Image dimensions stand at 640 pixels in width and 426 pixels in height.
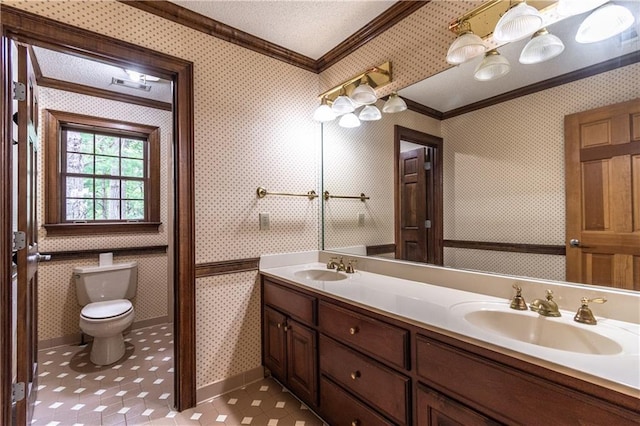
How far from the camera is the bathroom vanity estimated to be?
76 cm

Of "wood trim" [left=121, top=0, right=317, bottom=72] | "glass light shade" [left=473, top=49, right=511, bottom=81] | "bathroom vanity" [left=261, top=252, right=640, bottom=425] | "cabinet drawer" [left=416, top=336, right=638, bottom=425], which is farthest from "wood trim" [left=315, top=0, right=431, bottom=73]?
"cabinet drawer" [left=416, top=336, right=638, bottom=425]

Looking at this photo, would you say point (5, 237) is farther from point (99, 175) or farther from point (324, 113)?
point (324, 113)

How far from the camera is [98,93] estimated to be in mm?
2771

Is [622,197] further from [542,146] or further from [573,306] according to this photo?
[573,306]

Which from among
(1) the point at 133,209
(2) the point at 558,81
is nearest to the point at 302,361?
(2) the point at 558,81

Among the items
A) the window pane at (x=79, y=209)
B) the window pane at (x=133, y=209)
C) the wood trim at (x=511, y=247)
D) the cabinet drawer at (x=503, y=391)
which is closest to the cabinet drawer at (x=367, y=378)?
the cabinet drawer at (x=503, y=391)

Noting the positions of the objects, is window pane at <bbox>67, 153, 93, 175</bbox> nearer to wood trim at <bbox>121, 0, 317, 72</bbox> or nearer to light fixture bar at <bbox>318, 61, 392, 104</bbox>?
wood trim at <bbox>121, 0, 317, 72</bbox>

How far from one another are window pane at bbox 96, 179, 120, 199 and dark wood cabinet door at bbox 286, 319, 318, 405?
7.76 feet

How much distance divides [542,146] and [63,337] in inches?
150

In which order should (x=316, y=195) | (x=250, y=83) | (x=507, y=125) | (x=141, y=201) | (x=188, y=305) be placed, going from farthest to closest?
(x=141, y=201) < (x=316, y=195) < (x=250, y=83) < (x=188, y=305) < (x=507, y=125)

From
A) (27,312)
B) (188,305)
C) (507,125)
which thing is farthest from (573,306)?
(27,312)

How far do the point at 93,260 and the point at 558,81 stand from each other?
141 inches

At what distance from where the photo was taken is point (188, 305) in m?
1.84

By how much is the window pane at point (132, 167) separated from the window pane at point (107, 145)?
0.39 feet
